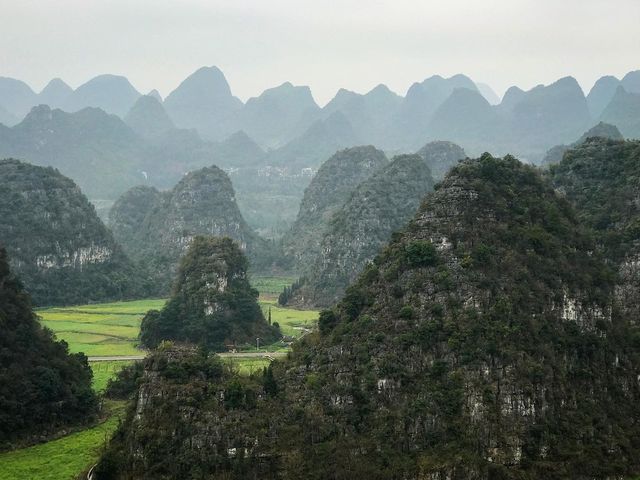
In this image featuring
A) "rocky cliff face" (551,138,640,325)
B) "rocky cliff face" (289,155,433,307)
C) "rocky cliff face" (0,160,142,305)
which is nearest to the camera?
"rocky cliff face" (551,138,640,325)

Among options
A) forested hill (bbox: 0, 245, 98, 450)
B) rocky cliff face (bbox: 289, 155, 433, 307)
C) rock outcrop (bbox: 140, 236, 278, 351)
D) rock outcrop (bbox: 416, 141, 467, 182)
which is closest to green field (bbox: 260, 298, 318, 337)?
rock outcrop (bbox: 140, 236, 278, 351)

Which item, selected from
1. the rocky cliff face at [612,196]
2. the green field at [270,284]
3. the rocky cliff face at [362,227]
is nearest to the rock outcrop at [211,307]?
the rocky cliff face at [362,227]

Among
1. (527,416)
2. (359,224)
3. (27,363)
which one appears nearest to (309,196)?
(359,224)

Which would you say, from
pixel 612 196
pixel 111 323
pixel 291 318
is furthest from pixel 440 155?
pixel 612 196

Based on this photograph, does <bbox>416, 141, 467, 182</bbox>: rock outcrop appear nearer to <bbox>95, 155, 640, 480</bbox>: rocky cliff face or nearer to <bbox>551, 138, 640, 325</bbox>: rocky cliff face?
<bbox>551, 138, 640, 325</bbox>: rocky cliff face

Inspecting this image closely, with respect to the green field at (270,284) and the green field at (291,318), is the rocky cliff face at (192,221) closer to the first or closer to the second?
the green field at (270,284)

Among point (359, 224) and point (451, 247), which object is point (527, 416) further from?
point (359, 224)
